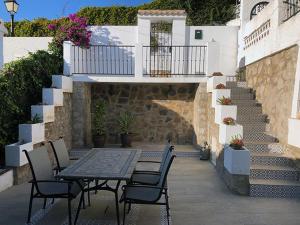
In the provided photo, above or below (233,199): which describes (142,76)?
above

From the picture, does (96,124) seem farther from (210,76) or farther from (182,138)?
(210,76)

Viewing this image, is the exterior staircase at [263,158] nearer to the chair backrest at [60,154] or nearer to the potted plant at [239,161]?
the potted plant at [239,161]

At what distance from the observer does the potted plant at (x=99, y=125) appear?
917cm

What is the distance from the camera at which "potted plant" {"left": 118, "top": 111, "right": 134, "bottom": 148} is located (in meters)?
9.14

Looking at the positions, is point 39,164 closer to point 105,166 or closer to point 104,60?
point 105,166

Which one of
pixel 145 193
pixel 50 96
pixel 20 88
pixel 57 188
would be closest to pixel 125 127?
pixel 50 96

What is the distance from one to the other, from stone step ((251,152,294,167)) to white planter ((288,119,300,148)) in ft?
1.44

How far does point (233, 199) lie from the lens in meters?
5.26

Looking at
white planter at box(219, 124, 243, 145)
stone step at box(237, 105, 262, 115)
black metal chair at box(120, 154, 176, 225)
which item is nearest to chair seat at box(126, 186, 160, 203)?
black metal chair at box(120, 154, 176, 225)

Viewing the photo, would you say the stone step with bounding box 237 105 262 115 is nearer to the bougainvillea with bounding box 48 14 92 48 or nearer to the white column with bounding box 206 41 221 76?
the white column with bounding box 206 41 221 76

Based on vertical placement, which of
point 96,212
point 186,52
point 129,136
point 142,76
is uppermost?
point 186,52

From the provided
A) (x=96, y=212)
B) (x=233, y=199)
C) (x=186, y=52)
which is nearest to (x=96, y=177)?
(x=96, y=212)

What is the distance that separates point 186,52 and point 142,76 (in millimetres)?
1972

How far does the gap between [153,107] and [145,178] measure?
17.4ft
